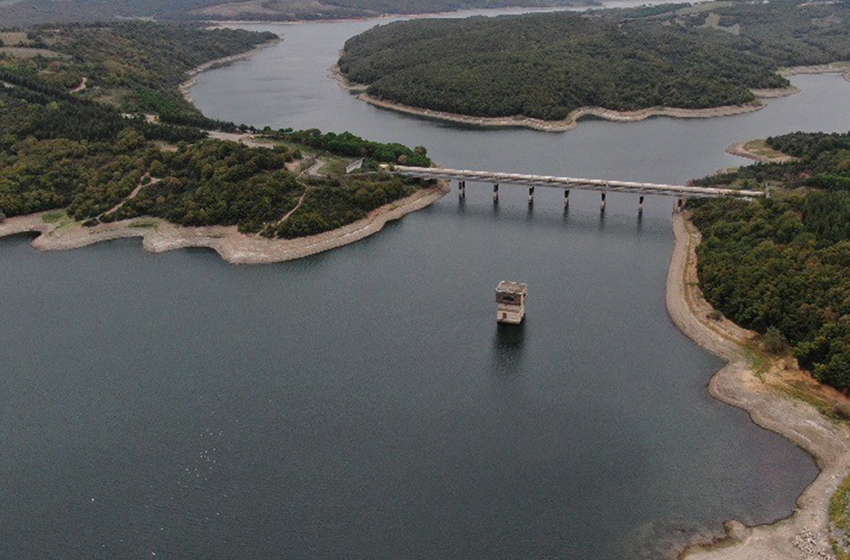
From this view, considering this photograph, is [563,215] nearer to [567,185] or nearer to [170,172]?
[567,185]

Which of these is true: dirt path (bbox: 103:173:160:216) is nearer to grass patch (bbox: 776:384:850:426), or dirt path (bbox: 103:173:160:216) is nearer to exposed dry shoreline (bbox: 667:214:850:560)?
exposed dry shoreline (bbox: 667:214:850:560)

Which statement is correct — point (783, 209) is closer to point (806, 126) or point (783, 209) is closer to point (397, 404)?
point (397, 404)

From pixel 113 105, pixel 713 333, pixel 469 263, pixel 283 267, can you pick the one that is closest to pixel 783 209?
pixel 713 333

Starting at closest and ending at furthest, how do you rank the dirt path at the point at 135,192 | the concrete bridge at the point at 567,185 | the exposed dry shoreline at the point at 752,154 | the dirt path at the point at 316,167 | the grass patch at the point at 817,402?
the grass patch at the point at 817,402, the concrete bridge at the point at 567,185, the dirt path at the point at 135,192, the dirt path at the point at 316,167, the exposed dry shoreline at the point at 752,154

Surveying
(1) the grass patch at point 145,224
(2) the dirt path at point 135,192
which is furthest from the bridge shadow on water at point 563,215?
(2) the dirt path at point 135,192

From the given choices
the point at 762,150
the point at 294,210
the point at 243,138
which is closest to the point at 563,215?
the point at 294,210

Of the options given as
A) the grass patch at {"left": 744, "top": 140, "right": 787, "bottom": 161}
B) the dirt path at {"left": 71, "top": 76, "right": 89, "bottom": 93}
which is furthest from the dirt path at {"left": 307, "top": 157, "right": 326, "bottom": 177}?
the grass patch at {"left": 744, "top": 140, "right": 787, "bottom": 161}

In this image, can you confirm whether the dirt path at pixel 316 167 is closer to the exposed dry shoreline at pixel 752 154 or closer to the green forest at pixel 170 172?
the green forest at pixel 170 172
